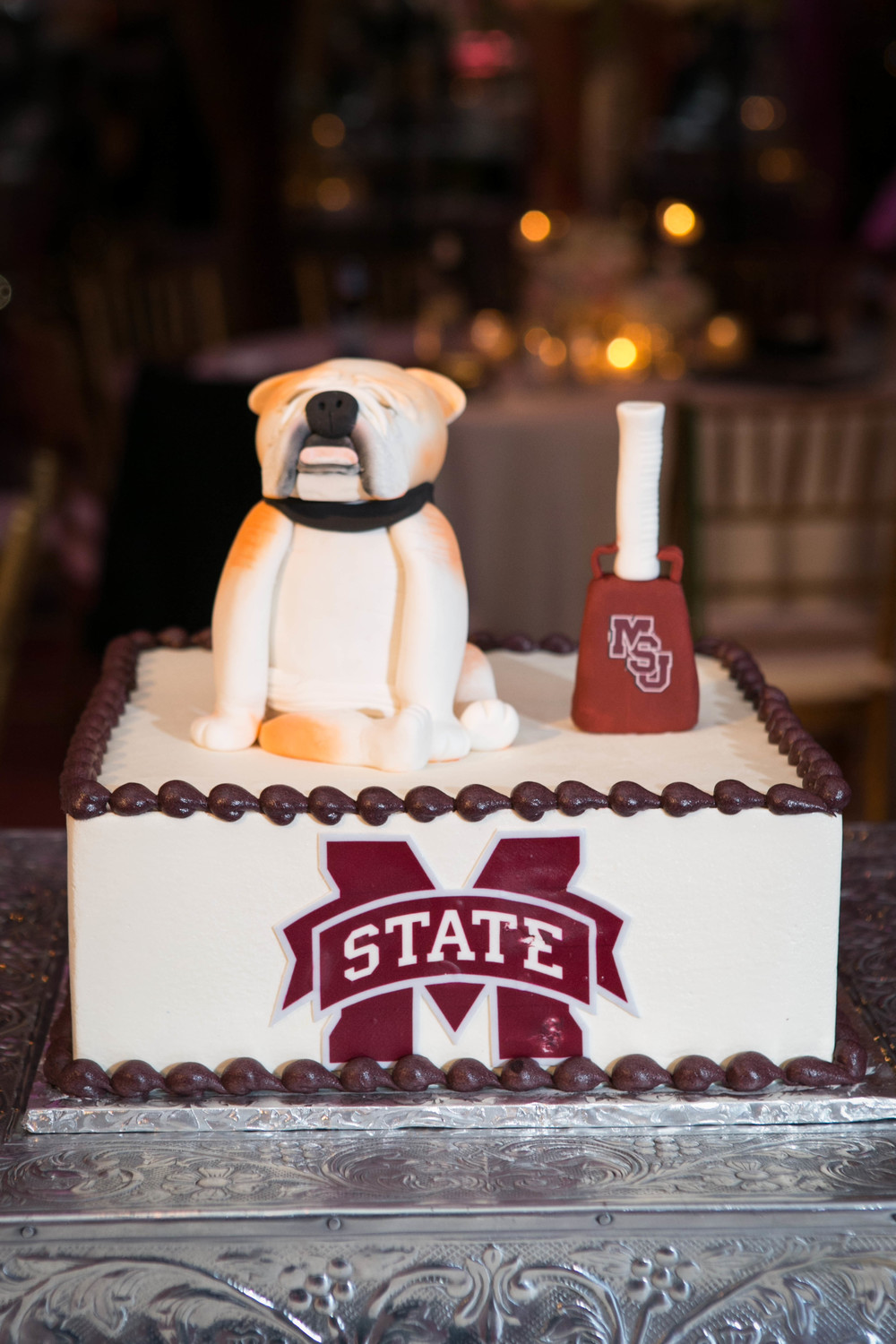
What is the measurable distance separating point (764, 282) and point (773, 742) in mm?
4406

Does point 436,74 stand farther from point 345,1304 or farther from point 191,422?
point 345,1304

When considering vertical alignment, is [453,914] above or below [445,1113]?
above

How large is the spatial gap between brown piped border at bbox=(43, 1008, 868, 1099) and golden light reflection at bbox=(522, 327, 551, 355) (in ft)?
7.36

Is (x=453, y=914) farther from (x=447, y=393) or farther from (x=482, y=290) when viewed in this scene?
(x=482, y=290)

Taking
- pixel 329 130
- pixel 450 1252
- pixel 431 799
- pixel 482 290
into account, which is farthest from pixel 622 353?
pixel 329 130

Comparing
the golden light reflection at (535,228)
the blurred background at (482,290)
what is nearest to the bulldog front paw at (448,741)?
the blurred background at (482,290)

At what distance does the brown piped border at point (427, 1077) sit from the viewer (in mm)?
1032

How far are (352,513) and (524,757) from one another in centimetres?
21

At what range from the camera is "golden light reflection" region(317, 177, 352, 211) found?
6.36 m

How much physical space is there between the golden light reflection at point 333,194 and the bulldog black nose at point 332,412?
560 centimetres

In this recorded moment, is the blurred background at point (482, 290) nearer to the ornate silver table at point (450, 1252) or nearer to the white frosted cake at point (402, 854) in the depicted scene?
the white frosted cake at point (402, 854)

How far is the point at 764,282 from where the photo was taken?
5.23m

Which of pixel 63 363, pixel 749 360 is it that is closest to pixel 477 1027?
pixel 749 360

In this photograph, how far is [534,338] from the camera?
3.15 meters
